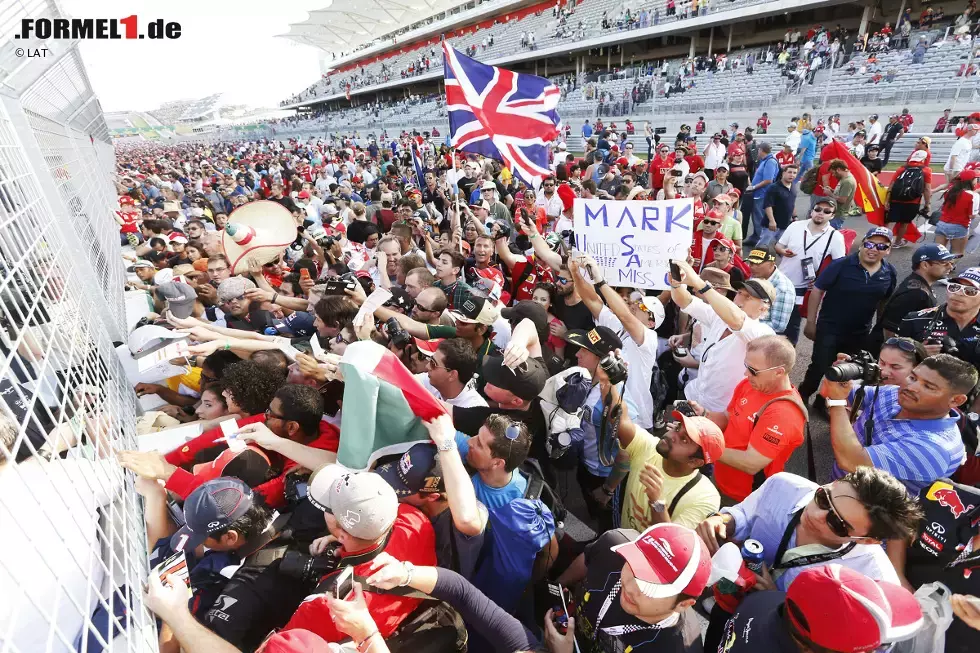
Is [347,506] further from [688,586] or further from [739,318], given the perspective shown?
[739,318]

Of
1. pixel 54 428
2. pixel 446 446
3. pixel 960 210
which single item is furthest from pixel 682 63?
pixel 54 428

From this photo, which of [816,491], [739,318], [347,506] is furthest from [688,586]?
[739,318]

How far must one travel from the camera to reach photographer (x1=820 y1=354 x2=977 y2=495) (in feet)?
8.52

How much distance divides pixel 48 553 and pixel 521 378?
2104 millimetres

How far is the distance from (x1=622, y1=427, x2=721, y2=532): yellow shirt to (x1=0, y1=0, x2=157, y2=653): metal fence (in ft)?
6.97

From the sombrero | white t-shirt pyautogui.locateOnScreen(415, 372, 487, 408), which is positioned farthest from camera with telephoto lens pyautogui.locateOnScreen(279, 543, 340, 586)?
the sombrero

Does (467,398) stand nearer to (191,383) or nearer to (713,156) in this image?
(191,383)

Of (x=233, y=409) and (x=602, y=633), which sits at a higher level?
(x=233, y=409)

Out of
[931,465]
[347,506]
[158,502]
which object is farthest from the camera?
[931,465]

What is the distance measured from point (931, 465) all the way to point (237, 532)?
3.35m

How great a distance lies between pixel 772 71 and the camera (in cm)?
2614

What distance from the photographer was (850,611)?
1514mm

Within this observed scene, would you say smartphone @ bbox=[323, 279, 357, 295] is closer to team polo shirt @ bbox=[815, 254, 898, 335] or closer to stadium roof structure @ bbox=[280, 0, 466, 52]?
team polo shirt @ bbox=[815, 254, 898, 335]

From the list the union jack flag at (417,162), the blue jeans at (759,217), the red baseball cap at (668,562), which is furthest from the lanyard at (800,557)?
the union jack flag at (417,162)
